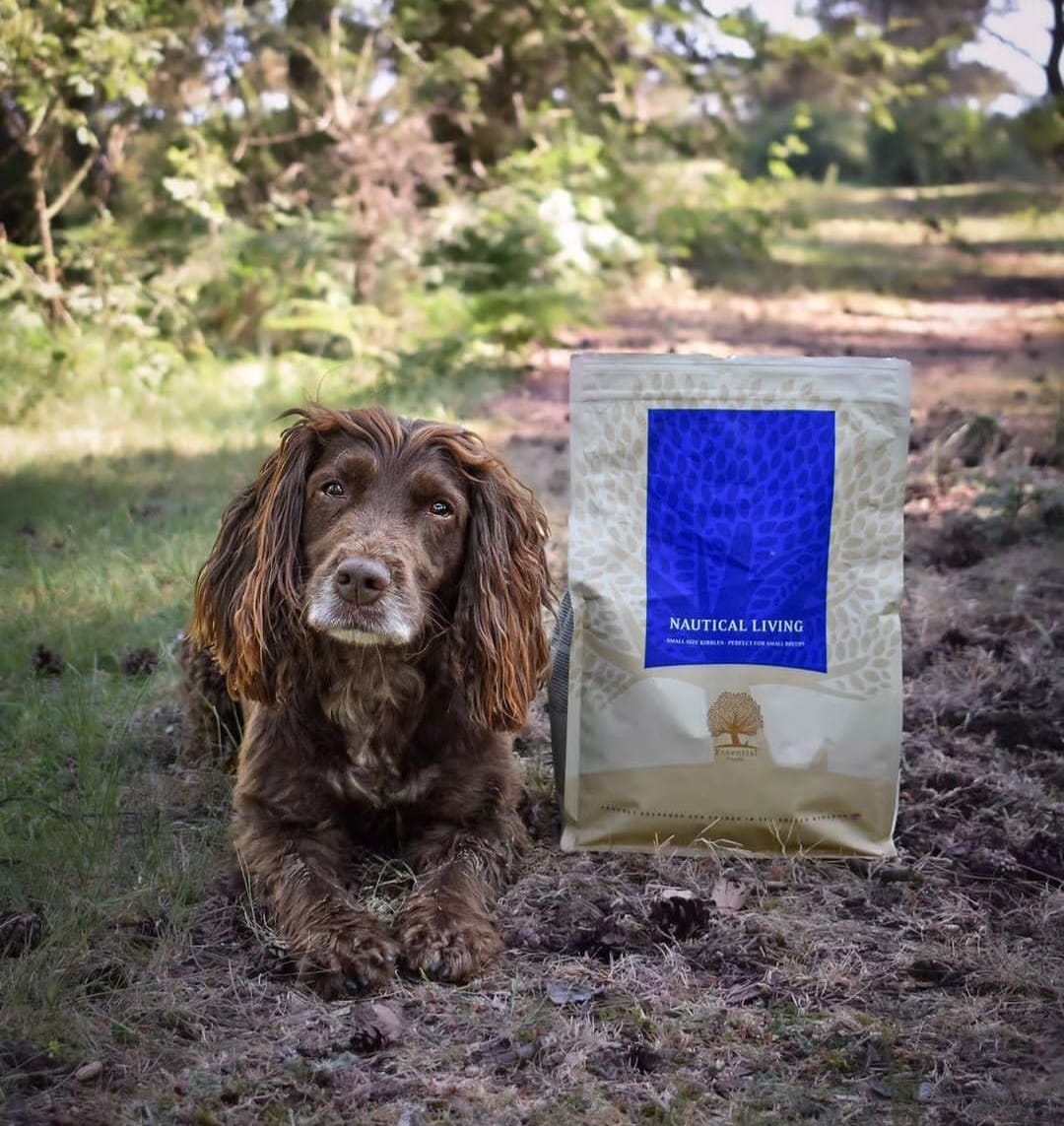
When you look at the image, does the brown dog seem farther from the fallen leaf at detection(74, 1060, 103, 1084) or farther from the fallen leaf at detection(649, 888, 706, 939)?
the fallen leaf at detection(74, 1060, 103, 1084)

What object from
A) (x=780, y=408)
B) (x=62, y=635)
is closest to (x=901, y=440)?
(x=780, y=408)

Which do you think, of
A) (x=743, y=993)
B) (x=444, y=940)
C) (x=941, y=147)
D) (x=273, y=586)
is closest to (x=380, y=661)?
(x=273, y=586)

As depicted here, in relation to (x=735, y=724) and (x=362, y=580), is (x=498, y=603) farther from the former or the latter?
(x=735, y=724)

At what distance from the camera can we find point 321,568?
3.05 meters

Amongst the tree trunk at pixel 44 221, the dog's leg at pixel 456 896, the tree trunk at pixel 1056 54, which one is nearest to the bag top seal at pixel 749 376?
the dog's leg at pixel 456 896

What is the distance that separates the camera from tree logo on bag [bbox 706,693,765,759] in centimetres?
338

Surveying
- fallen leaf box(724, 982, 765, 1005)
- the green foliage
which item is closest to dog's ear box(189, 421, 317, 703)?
fallen leaf box(724, 982, 765, 1005)

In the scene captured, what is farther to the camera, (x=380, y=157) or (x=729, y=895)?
(x=380, y=157)

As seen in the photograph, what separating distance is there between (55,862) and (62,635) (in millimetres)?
1808

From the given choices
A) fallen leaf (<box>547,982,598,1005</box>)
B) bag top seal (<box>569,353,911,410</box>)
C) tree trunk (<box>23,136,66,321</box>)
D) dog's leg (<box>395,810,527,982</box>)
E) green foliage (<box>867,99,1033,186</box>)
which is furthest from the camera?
green foliage (<box>867,99,1033,186</box>)

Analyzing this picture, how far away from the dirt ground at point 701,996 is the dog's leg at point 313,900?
0.22 ft

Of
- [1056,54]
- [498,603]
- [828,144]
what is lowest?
[498,603]

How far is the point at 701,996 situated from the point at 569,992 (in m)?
0.28

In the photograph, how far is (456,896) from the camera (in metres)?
3.07
